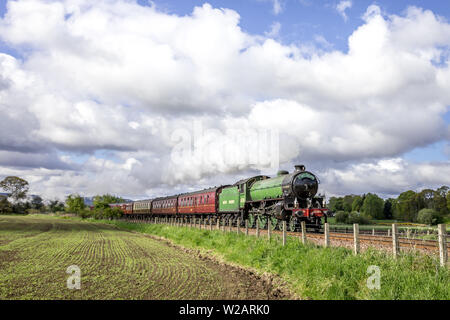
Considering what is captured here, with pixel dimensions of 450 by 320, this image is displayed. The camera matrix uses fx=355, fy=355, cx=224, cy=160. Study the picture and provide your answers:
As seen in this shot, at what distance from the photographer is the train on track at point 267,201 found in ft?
70.6

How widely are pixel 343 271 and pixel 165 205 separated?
141 feet

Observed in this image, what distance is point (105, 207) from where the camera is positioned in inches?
2564

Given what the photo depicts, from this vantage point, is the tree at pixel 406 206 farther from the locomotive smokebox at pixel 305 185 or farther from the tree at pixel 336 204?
the locomotive smokebox at pixel 305 185

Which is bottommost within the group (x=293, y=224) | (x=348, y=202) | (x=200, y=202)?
(x=293, y=224)

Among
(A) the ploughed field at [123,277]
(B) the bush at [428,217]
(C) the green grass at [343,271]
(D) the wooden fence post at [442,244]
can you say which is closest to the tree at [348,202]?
(B) the bush at [428,217]

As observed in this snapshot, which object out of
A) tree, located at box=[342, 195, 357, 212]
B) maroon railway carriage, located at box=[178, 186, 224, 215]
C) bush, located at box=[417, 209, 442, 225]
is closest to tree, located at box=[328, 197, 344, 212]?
tree, located at box=[342, 195, 357, 212]

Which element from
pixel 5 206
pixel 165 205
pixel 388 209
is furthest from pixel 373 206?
pixel 5 206

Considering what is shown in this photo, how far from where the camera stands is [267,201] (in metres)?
25.1

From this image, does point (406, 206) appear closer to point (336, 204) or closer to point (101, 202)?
point (336, 204)

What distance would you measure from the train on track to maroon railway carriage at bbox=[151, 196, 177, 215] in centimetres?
283

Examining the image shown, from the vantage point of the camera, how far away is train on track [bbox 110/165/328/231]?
21.5m
